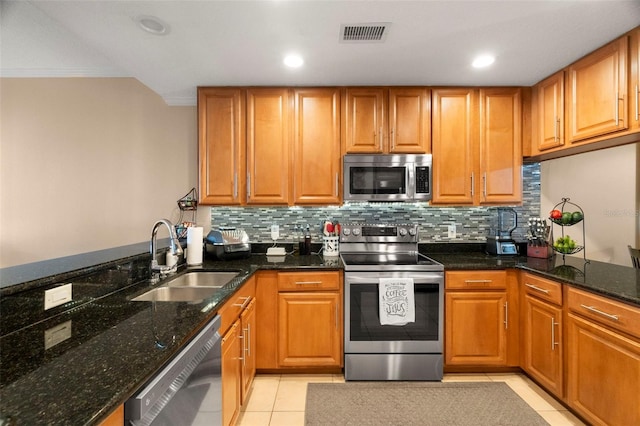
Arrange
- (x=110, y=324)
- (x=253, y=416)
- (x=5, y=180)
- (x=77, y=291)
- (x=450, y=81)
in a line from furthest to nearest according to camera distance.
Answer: (x=5, y=180) < (x=450, y=81) < (x=253, y=416) < (x=77, y=291) < (x=110, y=324)

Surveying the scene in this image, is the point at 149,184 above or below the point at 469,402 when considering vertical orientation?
above

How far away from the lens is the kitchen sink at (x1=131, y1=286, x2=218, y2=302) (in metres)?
1.70

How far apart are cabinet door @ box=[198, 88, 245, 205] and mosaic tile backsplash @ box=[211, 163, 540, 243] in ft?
1.10

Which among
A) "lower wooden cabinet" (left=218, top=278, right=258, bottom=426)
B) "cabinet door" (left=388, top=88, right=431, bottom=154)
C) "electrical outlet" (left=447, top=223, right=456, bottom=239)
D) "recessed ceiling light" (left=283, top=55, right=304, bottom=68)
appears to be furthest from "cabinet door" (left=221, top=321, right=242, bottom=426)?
"electrical outlet" (left=447, top=223, right=456, bottom=239)

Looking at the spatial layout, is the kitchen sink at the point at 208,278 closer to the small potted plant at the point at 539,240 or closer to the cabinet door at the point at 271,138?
the cabinet door at the point at 271,138

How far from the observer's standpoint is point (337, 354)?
2.32 meters

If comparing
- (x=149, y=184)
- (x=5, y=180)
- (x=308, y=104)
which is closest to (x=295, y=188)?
(x=308, y=104)

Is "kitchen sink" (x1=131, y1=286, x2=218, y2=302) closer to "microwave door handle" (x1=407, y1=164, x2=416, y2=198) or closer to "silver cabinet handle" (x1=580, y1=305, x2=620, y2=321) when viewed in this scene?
"microwave door handle" (x1=407, y1=164, x2=416, y2=198)

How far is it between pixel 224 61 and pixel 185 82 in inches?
23.0

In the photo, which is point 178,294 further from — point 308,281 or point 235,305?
point 308,281

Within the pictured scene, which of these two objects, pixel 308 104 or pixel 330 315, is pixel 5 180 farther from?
pixel 330 315

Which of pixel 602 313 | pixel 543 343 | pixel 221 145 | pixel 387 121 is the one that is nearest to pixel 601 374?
pixel 602 313

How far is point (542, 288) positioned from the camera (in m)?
2.08

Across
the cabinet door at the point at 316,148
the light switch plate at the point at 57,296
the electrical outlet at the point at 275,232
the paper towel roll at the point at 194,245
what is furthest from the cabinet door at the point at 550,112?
the light switch plate at the point at 57,296
